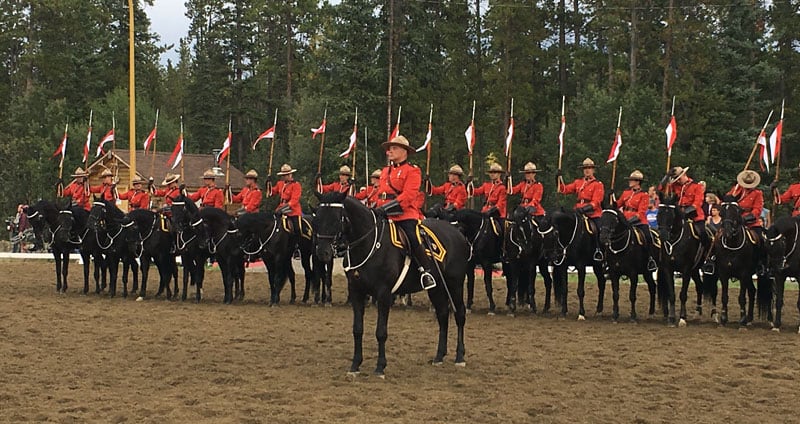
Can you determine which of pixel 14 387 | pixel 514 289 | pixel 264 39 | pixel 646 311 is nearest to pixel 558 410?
pixel 14 387

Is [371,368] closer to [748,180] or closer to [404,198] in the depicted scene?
[404,198]

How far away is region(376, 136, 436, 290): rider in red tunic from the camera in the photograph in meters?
11.0

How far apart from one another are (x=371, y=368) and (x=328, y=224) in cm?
213

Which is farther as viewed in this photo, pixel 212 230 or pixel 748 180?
pixel 212 230

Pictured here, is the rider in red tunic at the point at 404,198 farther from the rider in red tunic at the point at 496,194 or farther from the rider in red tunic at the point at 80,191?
the rider in red tunic at the point at 80,191

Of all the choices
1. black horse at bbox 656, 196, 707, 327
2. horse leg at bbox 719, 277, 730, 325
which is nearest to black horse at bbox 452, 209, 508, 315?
black horse at bbox 656, 196, 707, 327

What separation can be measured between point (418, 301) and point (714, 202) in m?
6.69

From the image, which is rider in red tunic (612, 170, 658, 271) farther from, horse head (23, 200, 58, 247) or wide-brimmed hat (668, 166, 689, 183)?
horse head (23, 200, 58, 247)

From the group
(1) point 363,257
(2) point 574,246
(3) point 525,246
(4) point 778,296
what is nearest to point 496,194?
(3) point 525,246

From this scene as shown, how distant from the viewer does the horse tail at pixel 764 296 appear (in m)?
16.5

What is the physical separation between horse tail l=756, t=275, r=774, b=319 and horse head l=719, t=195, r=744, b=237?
1.71 meters

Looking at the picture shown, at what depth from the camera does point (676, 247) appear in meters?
16.0

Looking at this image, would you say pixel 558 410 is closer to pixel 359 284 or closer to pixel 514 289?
pixel 359 284

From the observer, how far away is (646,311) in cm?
1858
